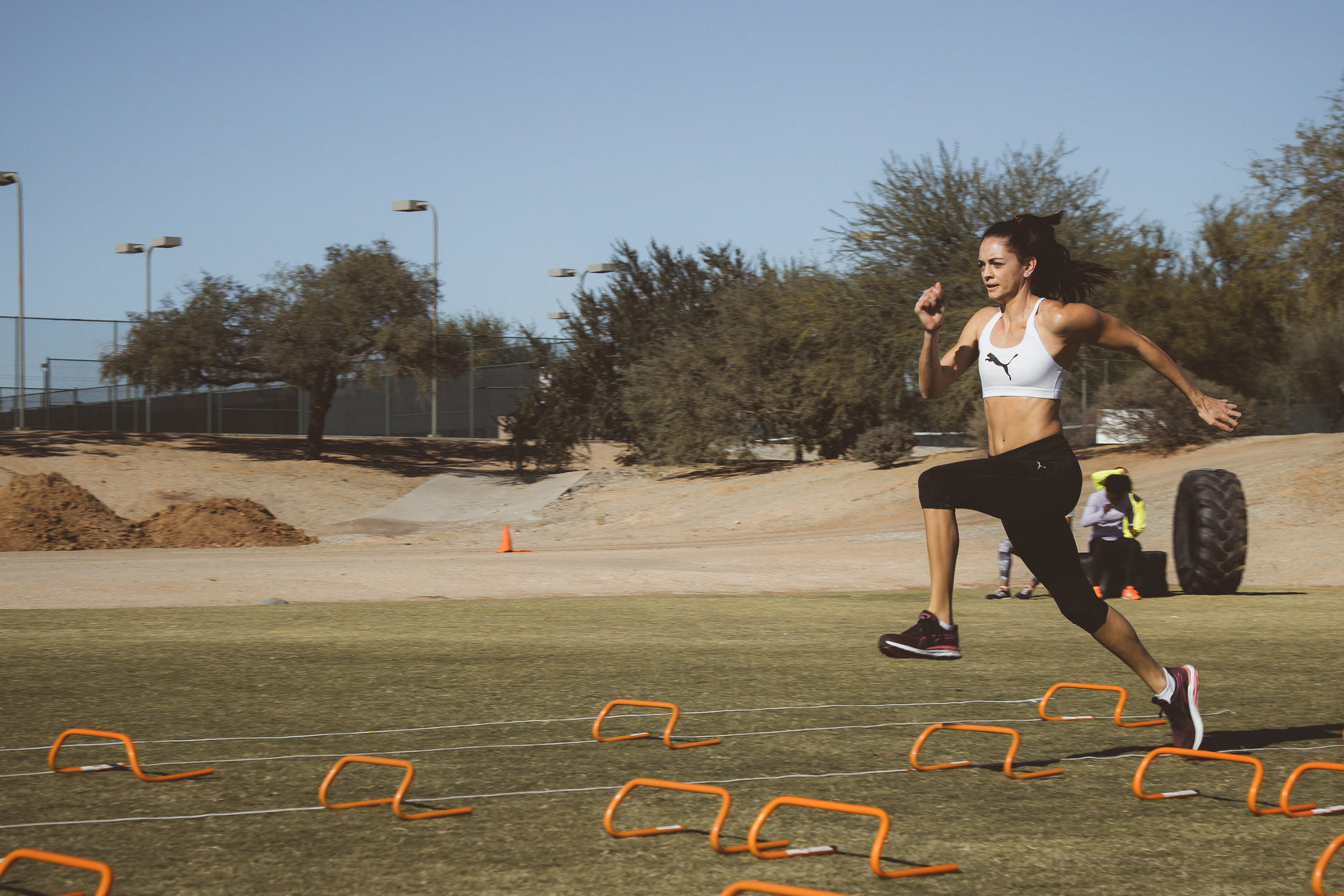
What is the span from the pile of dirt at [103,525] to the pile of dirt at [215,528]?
0.02m

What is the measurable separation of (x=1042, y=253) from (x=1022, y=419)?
2.39 ft

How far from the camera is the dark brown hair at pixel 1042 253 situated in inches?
199

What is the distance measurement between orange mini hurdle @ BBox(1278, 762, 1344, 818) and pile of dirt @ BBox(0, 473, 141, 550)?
22339 millimetres

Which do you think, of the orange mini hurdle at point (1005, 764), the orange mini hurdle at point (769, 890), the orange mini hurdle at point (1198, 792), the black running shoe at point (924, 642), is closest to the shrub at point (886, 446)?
the black running shoe at point (924, 642)

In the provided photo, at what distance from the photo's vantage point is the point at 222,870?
3.40 m

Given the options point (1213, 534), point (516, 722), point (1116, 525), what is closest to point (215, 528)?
point (1116, 525)

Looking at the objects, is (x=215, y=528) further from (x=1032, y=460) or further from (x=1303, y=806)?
(x=1303, y=806)

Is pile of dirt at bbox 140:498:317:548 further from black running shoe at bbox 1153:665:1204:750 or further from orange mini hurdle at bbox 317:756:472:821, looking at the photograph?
black running shoe at bbox 1153:665:1204:750

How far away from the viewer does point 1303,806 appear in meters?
4.02

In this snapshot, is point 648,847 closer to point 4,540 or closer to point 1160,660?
point 1160,660

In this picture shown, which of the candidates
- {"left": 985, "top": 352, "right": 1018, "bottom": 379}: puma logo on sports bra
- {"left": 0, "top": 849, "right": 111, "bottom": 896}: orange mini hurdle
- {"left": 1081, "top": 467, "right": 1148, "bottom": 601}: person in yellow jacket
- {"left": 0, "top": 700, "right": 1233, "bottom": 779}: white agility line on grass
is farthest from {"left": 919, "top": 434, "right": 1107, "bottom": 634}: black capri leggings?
{"left": 1081, "top": 467, "right": 1148, "bottom": 601}: person in yellow jacket

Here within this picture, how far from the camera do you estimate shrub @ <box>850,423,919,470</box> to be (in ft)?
106

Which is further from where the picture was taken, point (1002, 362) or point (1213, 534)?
point (1213, 534)

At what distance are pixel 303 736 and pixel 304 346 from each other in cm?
3451
